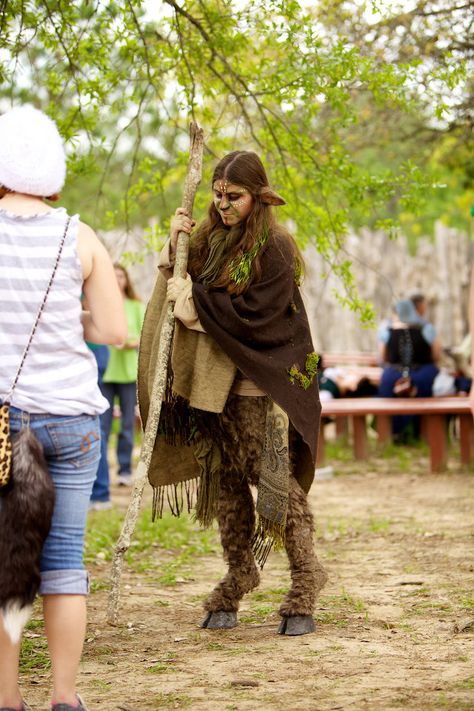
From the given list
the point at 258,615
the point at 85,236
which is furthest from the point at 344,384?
the point at 85,236

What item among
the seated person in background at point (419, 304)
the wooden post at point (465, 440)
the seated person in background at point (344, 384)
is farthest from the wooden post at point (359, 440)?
the seated person in background at point (419, 304)

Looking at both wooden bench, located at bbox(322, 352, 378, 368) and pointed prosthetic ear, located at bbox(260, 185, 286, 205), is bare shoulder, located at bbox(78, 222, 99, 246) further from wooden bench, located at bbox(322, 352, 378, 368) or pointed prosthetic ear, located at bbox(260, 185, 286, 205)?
wooden bench, located at bbox(322, 352, 378, 368)

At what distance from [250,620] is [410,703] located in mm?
1552

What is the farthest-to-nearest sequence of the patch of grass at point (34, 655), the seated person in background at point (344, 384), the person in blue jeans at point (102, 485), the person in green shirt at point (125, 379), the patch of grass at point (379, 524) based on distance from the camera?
the seated person in background at point (344, 384)
the person in green shirt at point (125, 379)
the person in blue jeans at point (102, 485)
the patch of grass at point (379, 524)
the patch of grass at point (34, 655)

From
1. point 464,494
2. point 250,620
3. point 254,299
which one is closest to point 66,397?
point 254,299

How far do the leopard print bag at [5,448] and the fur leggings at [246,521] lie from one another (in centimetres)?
158

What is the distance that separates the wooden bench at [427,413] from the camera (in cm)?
1047

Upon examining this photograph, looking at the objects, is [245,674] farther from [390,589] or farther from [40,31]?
[40,31]

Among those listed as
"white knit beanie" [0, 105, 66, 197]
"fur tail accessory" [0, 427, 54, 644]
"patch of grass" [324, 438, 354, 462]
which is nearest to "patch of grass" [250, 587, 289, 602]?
"fur tail accessory" [0, 427, 54, 644]

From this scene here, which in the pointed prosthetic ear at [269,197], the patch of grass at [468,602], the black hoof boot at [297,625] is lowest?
the patch of grass at [468,602]

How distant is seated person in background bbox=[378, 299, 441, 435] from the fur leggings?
24.2ft

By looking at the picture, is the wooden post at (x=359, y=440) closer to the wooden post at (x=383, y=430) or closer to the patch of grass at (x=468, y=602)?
the wooden post at (x=383, y=430)

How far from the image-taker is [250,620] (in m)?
5.18

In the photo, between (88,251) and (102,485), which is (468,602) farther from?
(102,485)
